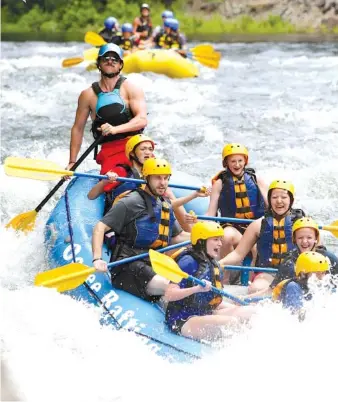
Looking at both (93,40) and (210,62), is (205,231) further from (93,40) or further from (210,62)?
(93,40)

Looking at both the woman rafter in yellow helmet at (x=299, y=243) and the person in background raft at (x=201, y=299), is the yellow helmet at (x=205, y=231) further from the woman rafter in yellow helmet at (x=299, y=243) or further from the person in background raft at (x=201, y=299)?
the woman rafter in yellow helmet at (x=299, y=243)

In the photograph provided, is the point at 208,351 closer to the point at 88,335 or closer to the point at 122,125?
the point at 88,335

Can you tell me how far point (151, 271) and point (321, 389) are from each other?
1.10m

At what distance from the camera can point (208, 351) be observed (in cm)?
450

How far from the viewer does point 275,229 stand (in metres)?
5.27

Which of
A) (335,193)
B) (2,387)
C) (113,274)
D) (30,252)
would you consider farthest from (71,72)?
(2,387)

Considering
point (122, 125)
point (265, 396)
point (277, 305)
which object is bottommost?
point (265, 396)

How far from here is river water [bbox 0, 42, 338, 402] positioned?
4.46 m

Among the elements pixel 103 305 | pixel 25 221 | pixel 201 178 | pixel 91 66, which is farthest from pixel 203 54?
pixel 103 305

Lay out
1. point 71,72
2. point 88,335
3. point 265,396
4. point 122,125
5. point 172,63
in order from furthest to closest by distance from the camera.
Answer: point 71,72, point 172,63, point 122,125, point 88,335, point 265,396

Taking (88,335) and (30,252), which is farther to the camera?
(30,252)

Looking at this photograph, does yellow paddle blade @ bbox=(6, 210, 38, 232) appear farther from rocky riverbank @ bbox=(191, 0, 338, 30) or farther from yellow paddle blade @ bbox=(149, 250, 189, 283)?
rocky riverbank @ bbox=(191, 0, 338, 30)

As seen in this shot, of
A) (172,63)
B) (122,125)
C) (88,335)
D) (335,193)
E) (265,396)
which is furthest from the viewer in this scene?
(172,63)

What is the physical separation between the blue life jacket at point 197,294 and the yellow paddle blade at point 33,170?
129cm
